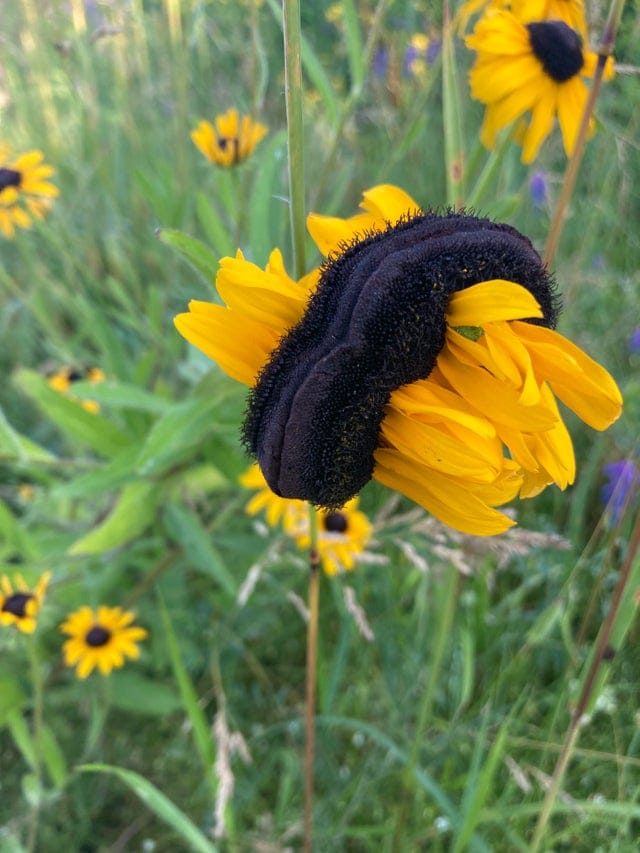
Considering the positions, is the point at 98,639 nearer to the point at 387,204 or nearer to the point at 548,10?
the point at 387,204

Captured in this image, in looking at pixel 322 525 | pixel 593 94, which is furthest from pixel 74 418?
pixel 593 94

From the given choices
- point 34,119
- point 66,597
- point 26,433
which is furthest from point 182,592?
point 34,119

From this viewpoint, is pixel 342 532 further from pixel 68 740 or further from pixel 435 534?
pixel 68 740

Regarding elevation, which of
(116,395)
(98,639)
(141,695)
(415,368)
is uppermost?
(415,368)

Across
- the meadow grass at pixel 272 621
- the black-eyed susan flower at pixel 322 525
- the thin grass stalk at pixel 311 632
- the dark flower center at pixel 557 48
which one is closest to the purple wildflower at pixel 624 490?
the meadow grass at pixel 272 621

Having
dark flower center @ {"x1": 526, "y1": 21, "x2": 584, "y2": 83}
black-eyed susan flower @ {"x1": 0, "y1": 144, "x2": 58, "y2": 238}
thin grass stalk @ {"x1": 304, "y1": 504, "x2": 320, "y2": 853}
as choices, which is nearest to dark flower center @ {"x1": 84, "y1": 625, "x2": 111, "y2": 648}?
thin grass stalk @ {"x1": 304, "y1": 504, "x2": 320, "y2": 853}

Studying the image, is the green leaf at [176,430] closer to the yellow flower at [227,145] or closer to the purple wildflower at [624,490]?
the yellow flower at [227,145]
